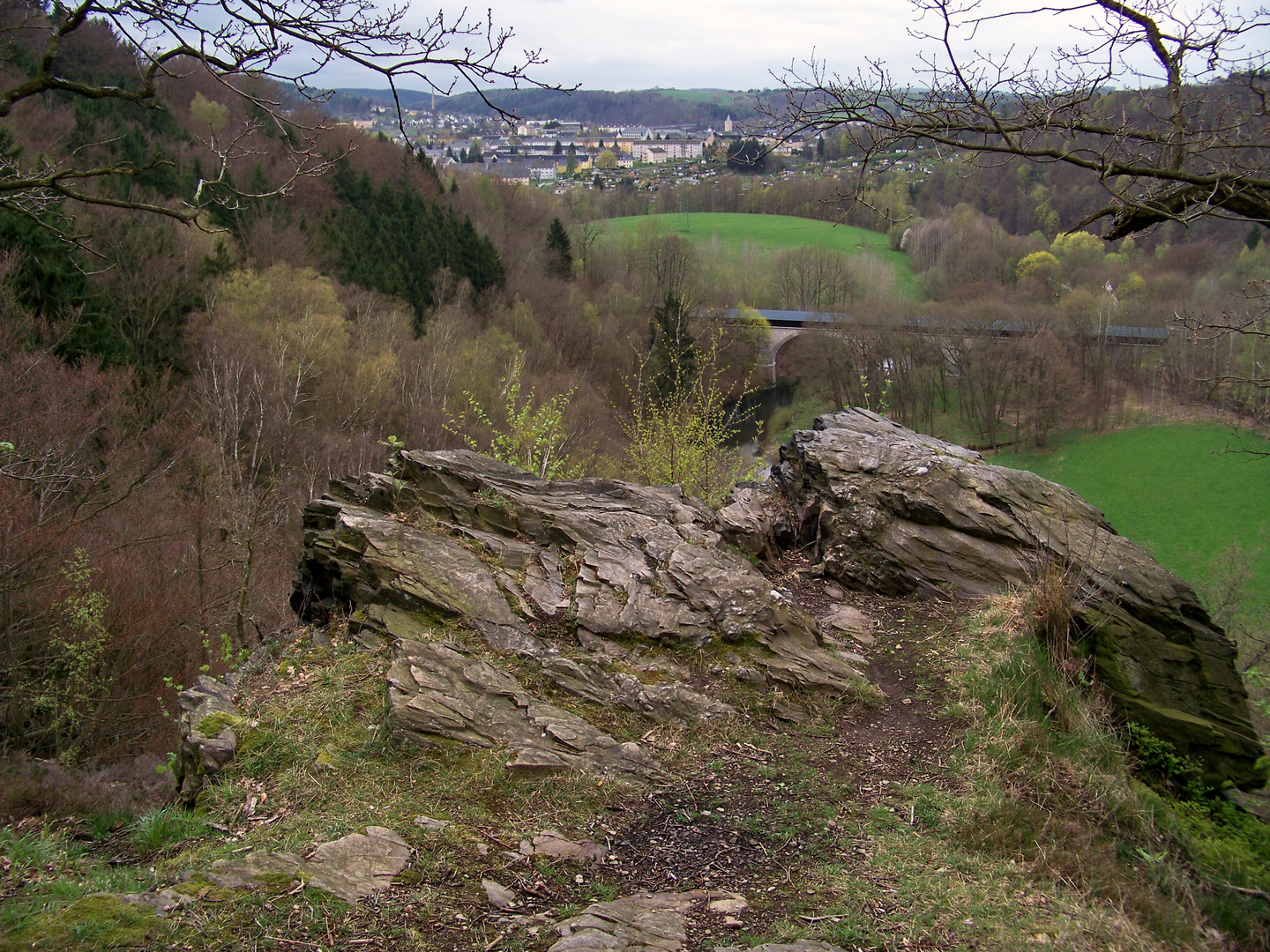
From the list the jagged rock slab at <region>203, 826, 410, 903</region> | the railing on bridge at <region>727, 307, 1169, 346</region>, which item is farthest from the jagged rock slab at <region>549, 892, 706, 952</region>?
the railing on bridge at <region>727, 307, 1169, 346</region>

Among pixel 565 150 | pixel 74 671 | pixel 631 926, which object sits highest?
pixel 565 150

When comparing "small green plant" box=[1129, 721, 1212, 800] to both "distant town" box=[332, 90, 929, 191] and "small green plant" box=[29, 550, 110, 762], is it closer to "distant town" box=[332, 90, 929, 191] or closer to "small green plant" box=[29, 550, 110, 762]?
"distant town" box=[332, 90, 929, 191]

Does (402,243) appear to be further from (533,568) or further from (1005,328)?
(533,568)

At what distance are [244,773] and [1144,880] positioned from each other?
5.60 meters

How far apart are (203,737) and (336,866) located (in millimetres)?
1842

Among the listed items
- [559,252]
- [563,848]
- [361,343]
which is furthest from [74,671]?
[559,252]

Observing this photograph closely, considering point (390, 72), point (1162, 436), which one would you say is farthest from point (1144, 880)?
point (1162, 436)

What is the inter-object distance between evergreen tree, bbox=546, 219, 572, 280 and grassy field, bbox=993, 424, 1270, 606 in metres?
33.4

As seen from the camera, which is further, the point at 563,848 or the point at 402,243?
the point at 402,243

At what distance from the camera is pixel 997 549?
941 cm

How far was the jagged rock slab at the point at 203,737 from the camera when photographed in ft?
17.5

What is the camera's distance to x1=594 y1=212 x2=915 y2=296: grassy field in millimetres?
71812

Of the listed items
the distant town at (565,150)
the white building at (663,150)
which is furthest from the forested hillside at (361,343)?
the white building at (663,150)

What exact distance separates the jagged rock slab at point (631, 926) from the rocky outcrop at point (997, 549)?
179 inches
